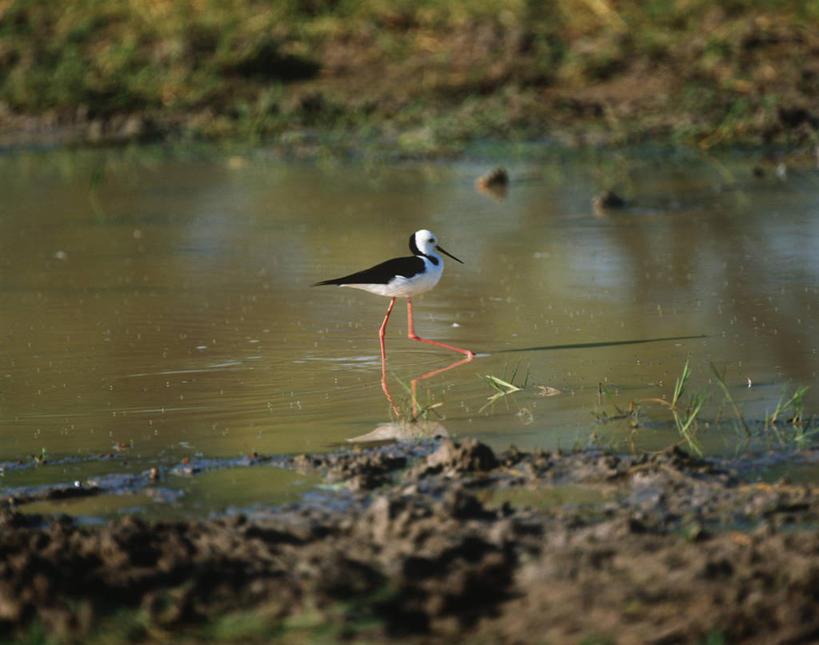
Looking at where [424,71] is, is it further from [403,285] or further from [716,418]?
[716,418]

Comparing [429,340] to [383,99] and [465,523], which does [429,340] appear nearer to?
[465,523]

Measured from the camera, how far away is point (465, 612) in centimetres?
361

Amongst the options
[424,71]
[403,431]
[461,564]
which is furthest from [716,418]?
[424,71]

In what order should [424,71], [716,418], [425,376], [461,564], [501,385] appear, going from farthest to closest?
[424,71] → [425,376] → [501,385] → [716,418] → [461,564]

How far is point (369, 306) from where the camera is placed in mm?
8492

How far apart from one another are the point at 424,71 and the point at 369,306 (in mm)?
9083

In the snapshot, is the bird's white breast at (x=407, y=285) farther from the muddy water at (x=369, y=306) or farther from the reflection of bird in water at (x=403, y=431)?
the reflection of bird in water at (x=403, y=431)

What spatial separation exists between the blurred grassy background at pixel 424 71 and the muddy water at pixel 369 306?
5.92 ft

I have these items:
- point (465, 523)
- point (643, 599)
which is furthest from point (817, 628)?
point (465, 523)

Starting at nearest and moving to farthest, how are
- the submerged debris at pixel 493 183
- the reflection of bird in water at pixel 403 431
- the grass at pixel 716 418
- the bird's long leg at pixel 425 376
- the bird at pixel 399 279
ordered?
the grass at pixel 716 418 → the reflection of bird in water at pixel 403 431 → the bird's long leg at pixel 425 376 → the bird at pixel 399 279 → the submerged debris at pixel 493 183

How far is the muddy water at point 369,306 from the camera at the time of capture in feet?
18.6

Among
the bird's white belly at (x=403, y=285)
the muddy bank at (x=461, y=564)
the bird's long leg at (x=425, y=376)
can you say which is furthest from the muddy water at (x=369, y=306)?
the muddy bank at (x=461, y=564)

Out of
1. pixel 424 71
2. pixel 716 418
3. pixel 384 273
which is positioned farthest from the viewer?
pixel 424 71

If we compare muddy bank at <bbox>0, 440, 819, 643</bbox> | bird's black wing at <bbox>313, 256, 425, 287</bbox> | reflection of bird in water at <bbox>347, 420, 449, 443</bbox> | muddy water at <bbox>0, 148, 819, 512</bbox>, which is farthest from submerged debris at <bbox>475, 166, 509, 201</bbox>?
muddy bank at <bbox>0, 440, 819, 643</bbox>
